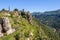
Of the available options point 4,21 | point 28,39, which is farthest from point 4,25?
point 28,39

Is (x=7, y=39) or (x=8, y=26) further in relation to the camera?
(x=8, y=26)

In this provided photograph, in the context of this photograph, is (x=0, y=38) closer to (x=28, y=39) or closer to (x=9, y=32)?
(x=9, y=32)

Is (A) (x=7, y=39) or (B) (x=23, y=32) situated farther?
(B) (x=23, y=32)

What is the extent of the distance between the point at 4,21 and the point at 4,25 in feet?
5.51

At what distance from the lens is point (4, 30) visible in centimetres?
7812

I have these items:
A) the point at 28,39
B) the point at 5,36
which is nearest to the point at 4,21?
the point at 5,36

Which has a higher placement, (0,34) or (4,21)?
(4,21)

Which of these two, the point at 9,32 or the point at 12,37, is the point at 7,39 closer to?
the point at 12,37

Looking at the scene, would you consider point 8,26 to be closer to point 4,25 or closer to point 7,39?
point 4,25

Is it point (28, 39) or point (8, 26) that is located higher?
point (8, 26)

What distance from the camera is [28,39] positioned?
255 ft

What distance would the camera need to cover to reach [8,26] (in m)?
79.2

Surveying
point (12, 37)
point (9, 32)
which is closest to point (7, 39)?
point (12, 37)

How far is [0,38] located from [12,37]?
4759 mm
